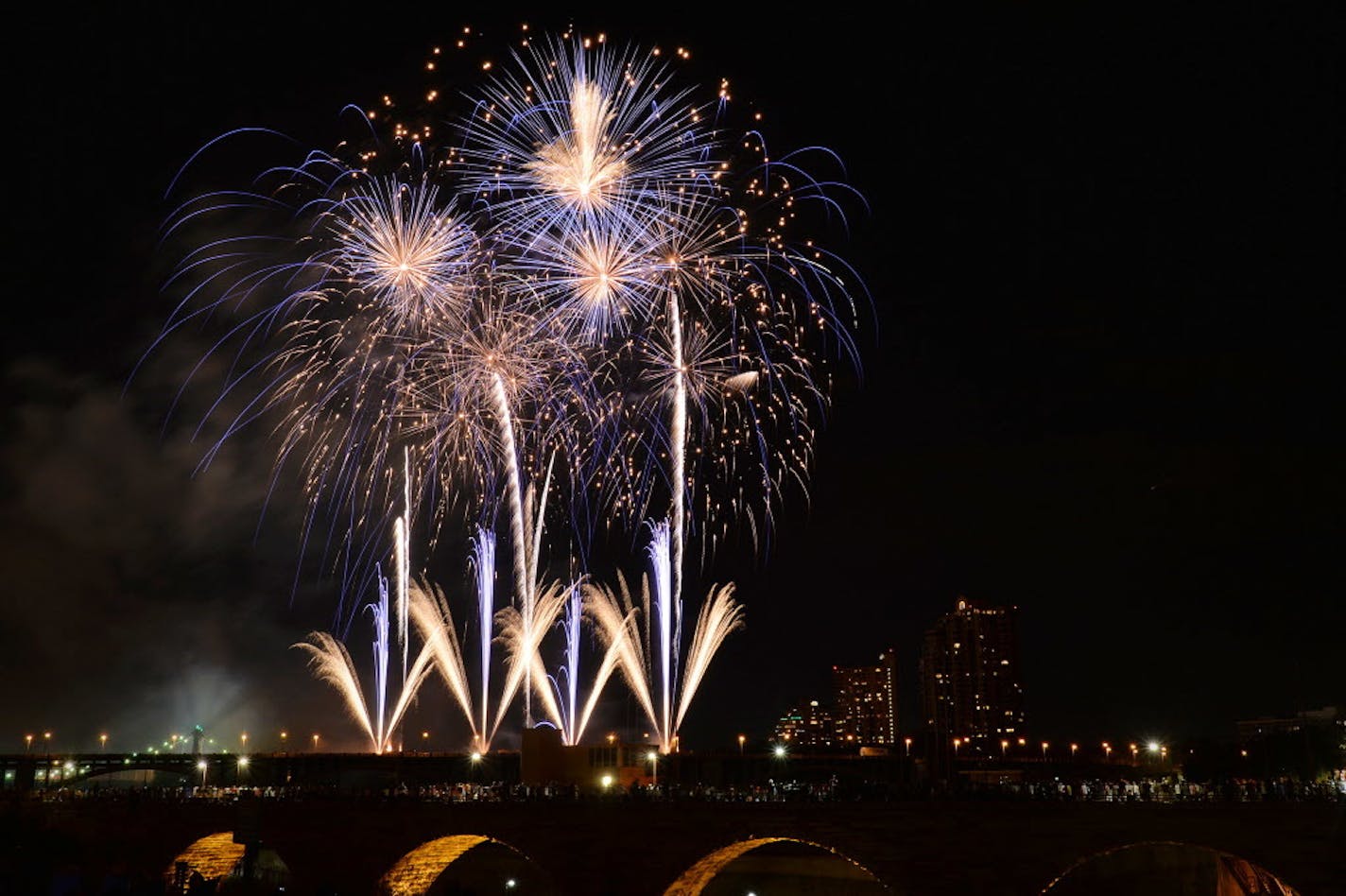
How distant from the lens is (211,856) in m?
47.8

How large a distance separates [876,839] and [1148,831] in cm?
825

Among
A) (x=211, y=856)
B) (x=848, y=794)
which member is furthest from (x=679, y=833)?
(x=211, y=856)

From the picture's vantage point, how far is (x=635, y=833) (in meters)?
38.6

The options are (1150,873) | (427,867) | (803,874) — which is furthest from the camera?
(803,874)

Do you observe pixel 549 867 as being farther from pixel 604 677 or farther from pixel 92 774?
pixel 92 774

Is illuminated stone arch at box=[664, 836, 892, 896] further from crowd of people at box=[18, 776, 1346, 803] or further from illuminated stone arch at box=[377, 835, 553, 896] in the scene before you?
crowd of people at box=[18, 776, 1346, 803]

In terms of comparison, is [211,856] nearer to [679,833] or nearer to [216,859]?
[216,859]

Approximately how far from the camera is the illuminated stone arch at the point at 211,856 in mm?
45812

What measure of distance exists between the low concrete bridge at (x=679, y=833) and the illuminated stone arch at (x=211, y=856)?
704mm

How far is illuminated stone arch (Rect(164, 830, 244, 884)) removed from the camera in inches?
1804

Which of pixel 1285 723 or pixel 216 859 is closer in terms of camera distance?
pixel 216 859

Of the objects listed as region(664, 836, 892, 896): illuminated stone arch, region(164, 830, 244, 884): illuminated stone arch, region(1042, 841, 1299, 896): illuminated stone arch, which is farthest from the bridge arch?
region(1042, 841, 1299, 896): illuminated stone arch

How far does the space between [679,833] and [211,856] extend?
74.1 feet

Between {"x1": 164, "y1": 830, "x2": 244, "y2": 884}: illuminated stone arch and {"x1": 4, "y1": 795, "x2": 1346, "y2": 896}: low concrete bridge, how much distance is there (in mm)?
704
